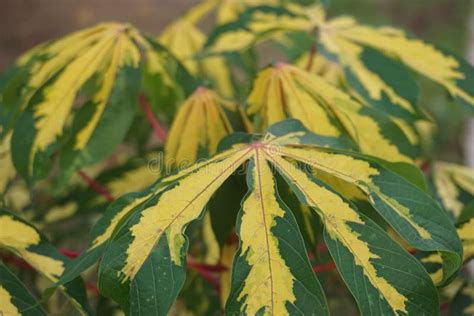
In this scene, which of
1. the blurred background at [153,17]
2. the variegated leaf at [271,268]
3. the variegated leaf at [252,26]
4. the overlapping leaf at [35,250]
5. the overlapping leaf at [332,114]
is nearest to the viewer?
the variegated leaf at [271,268]

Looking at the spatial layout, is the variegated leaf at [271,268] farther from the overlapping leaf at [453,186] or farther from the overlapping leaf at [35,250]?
the overlapping leaf at [453,186]

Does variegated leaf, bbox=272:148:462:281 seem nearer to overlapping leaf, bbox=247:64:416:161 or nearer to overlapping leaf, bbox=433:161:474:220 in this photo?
overlapping leaf, bbox=247:64:416:161

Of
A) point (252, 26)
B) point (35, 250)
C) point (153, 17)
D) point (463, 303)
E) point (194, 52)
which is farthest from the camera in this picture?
point (153, 17)

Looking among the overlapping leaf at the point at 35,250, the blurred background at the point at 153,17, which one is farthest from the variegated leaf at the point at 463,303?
the blurred background at the point at 153,17

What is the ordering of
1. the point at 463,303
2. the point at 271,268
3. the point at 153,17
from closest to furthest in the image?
the point at 271,268
the point at 463,303
the point at 153,17

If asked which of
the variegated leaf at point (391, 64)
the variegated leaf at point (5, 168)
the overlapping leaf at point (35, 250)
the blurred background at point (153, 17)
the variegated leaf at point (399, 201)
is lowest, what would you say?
the overlapping leaf at point (35, 250)

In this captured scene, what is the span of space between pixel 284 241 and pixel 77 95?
41 centimetres

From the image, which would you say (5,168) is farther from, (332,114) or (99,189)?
(332,114)

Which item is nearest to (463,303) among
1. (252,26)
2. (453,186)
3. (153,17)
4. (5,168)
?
(453,186)

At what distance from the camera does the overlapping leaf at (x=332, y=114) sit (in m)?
0.83

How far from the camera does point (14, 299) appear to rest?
69 cm

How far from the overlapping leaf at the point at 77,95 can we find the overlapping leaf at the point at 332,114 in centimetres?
19

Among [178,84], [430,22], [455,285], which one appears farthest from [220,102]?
[430,22]

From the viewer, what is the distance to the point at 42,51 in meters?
0.96
